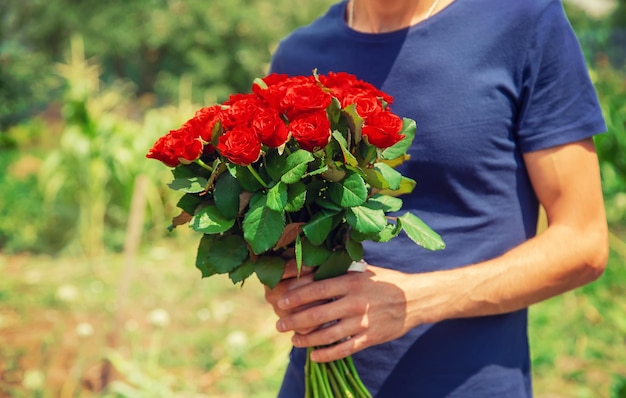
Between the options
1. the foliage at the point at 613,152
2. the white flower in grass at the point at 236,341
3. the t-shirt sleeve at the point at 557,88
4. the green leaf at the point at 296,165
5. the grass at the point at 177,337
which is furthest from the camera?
the foliage at the point at 613,152

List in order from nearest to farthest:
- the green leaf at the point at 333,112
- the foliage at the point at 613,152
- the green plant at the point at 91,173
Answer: the green leaf at the point at 333,112, the foliage at the point at 613,152, the green plant at the point at 91,173

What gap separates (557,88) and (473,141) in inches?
7.5

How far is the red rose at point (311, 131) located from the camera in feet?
3.58

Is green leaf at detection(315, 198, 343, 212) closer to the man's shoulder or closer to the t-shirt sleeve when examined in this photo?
the t-shirt sleeve

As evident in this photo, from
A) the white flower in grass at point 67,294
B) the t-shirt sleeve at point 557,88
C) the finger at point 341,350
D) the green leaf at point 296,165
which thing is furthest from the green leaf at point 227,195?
the white flower in grass at point 67,294

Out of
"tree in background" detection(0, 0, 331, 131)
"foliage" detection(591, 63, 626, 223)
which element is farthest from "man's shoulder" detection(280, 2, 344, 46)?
"tree in background" detection(0, 0, 331, 131)

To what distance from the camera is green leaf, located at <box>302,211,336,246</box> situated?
1142mm

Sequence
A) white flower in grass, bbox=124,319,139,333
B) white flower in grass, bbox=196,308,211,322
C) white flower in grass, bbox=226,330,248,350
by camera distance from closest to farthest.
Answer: white flower in grass, bbox=226,330,248,350, white flower in grass, bbox=124,319,139,333, white flower in grass, bbox=196,308,211,322

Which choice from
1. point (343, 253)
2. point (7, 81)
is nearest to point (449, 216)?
point (343, 253)

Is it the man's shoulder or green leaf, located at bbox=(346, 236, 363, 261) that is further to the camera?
the man's shoulder

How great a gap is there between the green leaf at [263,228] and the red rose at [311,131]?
0.13 m

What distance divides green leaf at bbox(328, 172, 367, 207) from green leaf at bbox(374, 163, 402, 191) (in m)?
0.08

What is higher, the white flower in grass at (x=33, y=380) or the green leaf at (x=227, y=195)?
the white flower in grass at (x=33, y=380)

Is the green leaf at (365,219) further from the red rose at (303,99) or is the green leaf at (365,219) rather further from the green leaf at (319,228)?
the red rose at (303,99)
